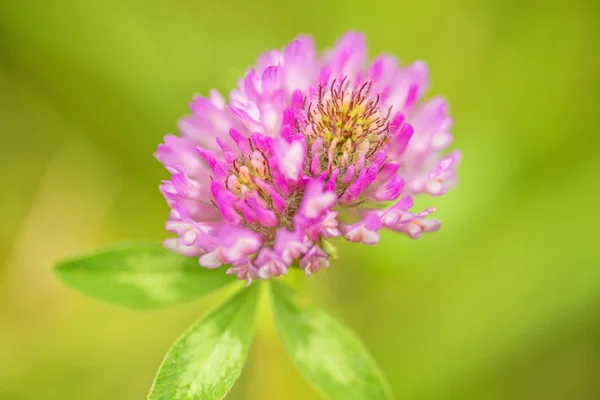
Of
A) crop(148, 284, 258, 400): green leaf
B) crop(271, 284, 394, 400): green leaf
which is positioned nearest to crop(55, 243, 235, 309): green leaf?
crop(148, 284, 258, 400): green leaf

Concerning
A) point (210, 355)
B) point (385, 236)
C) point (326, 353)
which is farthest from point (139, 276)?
point (385, 236)

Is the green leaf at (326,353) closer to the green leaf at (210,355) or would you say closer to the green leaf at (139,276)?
the green leaf at (210,355)

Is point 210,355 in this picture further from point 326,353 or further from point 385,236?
Result: point 385,236

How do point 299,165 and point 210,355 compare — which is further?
point 210,355

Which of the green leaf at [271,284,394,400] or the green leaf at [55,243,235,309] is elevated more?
the green leaf at [55,243,235,309]

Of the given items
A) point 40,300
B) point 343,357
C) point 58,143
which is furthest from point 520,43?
point 40,300

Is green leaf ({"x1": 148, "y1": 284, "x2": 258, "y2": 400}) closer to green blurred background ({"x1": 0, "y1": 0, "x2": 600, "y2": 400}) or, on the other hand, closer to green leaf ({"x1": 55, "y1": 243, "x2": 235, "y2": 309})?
green leaf ({"x1": 55, "y1": 243, "x2": 235, "y2": 309})

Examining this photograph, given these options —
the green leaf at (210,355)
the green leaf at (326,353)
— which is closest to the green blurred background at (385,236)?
the green leaf at (326,353)
